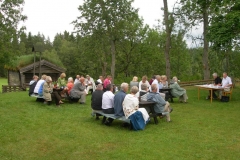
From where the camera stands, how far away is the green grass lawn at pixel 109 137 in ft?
17.9

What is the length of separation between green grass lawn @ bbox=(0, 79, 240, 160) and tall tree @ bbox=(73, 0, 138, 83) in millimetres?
16023

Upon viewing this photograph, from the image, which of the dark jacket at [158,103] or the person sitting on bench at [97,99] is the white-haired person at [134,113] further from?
the person sitting on bench at [97,99]

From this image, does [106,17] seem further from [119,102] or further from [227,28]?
[119,102]

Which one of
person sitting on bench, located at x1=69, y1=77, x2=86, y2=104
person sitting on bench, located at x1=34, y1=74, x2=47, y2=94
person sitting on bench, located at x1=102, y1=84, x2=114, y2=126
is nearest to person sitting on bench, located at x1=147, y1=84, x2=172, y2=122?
person sitting on bench, located at x1=102, y1=84, x2=114, y2=126

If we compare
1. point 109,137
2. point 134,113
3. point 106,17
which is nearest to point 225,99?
point 134,113

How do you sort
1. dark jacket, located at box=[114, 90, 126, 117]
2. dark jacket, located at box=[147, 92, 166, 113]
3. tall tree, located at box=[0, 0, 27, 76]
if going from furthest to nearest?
tall tree, located at box=[0, 0, 27, 76]
dark jacket, located at box=[147, 92, 166, 113]
dark jacket, located at box=[114, 90, 126, 117]

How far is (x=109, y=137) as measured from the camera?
22.1 feet

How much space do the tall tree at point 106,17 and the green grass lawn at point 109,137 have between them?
16023 mm

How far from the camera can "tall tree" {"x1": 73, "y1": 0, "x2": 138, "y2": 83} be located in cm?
Result: 2412

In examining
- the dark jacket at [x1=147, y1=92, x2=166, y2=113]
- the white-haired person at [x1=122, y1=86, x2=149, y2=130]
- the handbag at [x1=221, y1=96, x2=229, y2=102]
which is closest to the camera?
the white-haired person at [x1=122, y1=86, x2=149, y2=130]

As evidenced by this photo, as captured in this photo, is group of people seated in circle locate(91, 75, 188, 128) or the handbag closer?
group of people seated in circle locate(91, 75, 188, 128)

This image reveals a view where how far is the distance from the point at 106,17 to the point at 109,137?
19.1 m

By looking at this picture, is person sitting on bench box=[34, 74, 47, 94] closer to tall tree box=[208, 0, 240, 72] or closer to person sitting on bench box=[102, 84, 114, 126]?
person sitting on bench box=[102, 84, 114, 126]

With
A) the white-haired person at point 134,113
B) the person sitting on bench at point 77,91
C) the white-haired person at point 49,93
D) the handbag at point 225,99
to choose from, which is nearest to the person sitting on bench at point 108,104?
the white-haired person at point 134,113
